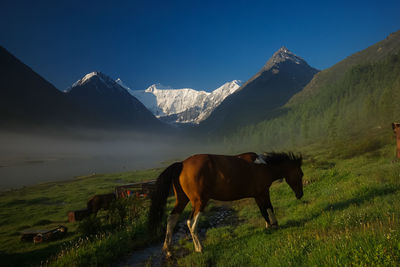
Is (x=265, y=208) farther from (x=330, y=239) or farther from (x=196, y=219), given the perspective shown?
(x=330, y=239)

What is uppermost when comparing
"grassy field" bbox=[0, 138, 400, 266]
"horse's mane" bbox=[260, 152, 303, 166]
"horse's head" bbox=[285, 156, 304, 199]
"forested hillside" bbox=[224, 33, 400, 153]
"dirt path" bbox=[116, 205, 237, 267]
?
"forested hillside" bbox=[224, 33, 400, 153]

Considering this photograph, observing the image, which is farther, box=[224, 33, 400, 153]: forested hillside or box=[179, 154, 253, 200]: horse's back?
box=[224, 33, 400, 153]: forested hillside

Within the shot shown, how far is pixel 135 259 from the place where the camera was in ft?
26.3

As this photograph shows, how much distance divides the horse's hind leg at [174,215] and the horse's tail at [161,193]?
0.36 m

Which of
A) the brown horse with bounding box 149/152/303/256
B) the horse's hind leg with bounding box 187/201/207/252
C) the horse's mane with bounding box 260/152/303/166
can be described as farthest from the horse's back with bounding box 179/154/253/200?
the horse's mane with bounding box 260/152/303/166

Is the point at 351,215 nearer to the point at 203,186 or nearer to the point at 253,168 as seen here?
the point at 253,168

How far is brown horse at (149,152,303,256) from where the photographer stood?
22.5 ft

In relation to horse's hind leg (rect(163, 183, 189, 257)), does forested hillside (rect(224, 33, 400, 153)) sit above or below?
above

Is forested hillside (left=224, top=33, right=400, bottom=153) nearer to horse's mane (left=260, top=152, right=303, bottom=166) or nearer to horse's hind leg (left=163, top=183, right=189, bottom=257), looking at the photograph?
horse's mane (left=260, top=152, right=303, bottom=166)

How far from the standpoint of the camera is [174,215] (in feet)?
23.9

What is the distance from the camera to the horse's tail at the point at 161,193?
7418mm

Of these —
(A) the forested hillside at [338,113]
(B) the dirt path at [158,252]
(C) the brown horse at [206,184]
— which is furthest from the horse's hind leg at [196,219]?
(A) the forested hillside at [338,113]

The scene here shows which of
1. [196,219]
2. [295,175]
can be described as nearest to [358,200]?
[295,175]

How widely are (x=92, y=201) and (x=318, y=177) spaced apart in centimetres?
2486
